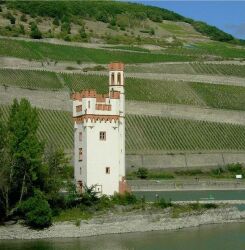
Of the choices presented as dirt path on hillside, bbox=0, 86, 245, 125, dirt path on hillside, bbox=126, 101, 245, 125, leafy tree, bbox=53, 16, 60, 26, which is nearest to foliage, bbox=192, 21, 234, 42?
leafy tree, bbox=53, 16, 60, 26

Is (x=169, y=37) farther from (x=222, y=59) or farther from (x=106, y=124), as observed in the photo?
(x=106, y=124)

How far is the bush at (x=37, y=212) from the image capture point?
37.0 meters

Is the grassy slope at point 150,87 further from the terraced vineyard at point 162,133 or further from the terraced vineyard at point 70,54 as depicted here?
the terraced vineyard at point 70,54

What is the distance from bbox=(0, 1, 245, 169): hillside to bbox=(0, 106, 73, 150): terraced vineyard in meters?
0.09

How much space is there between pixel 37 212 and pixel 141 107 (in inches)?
1871

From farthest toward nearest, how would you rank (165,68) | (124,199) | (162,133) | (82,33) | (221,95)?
(82,33) < (165,68) < (221,95) < (162,133) < (124,199)

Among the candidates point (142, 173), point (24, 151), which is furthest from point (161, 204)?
point (142, 173)

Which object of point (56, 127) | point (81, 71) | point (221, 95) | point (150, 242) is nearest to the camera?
point (150, 242)

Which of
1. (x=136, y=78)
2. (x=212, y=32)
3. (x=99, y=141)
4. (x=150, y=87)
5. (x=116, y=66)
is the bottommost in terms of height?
(x=99, y=141)

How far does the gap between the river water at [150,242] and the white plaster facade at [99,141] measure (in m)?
4.44

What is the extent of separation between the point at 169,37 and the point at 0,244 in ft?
383

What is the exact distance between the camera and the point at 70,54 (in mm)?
109688

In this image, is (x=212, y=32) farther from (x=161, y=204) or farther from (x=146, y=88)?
(x=161, y=204)

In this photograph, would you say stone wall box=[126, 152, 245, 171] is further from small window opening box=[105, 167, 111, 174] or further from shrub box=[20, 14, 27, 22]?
shrub box=[20, 14, 27, 22]
